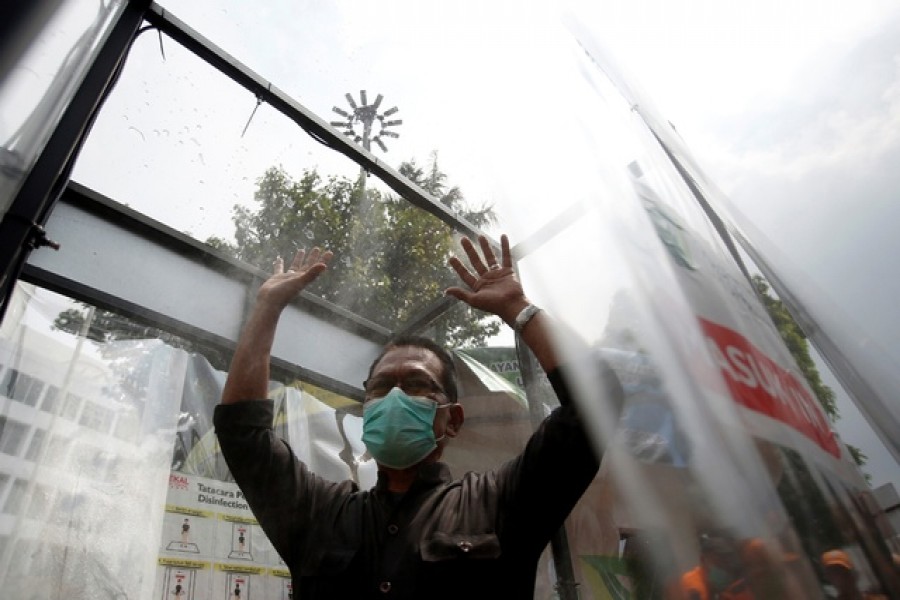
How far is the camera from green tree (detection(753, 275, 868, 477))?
1.15 m

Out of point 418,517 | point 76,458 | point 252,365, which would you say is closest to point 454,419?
point 418,517

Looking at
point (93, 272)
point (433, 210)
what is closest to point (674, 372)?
point (433, 210)

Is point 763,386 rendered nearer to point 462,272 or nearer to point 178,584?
point 462,272

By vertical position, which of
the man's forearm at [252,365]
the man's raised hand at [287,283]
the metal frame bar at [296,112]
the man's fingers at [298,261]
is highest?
the metal frame bar at [296,112]

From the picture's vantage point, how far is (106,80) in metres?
1.93

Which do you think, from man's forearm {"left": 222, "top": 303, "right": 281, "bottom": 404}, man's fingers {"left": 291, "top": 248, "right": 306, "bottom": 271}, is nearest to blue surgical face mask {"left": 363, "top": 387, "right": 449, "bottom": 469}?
man's forearm {"left": 222, "top": 303, "right": 281, "bottom": 404}

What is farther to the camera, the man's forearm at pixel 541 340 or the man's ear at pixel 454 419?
the man's ear at pixel 454 419

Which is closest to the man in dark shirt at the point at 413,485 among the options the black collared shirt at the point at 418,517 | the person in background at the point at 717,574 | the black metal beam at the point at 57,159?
the black collared shirt at the point at 418,517

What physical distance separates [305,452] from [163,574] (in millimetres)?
1059

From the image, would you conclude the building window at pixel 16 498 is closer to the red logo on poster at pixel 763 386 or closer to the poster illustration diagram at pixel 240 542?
the poster illustration diagram at pixel 240 542

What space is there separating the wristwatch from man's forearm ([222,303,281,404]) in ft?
3.17

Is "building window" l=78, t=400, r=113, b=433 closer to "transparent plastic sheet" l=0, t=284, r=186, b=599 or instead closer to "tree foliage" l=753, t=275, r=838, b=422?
"transparent plastic sheet" l=0, t=284, r=186, b=599

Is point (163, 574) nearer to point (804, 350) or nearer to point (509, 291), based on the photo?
point (509, 291)

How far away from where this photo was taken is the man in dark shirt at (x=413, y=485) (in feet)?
4.87
